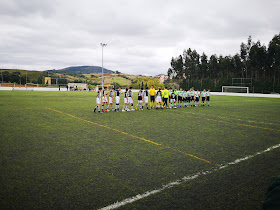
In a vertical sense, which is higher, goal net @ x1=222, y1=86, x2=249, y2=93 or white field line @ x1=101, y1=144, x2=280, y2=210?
goal net @ x1=222, y1=86, x2=249, y2=93

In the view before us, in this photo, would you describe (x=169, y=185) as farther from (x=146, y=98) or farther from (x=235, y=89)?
(x=235, y=89)

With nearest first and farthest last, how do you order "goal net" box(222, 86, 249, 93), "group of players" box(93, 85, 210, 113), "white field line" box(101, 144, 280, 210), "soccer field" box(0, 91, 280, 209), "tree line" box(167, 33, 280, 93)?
1. "white field line" box(101, 144, 280, 210)
2. "soccer field" box(0, 91, 280, 209)
3. "group of players" box(93, 85, 210, 113)
4. "goal net" box(222, 86, 249, 93)
5. "tree line" box(167, 33, 280, 93)

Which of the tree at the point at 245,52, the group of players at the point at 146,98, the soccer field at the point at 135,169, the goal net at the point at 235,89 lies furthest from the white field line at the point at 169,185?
the tree at the point at 245,52

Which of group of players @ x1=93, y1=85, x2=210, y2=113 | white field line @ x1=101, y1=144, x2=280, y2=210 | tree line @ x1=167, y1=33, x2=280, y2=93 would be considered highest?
tree line @ x1=167, y1=33, x2=280, y2=93

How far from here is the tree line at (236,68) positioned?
189 ft

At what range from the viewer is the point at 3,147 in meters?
5.93

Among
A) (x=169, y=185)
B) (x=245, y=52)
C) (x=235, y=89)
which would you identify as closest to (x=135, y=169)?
(x=169, y=185)

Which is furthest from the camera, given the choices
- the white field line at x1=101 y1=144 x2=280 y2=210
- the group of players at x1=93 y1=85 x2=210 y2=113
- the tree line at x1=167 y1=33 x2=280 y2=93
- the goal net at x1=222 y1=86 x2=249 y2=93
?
the tree line at x1=167 y1=33 x2=280 y2=93

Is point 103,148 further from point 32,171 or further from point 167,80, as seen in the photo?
point 167,80

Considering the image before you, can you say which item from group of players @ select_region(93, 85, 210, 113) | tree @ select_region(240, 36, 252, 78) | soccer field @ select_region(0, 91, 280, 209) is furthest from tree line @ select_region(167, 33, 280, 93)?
soccer field @ select_region(0, 91, 280, 209)

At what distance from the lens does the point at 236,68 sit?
76.9 m

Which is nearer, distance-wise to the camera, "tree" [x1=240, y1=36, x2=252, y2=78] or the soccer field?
the soccer field

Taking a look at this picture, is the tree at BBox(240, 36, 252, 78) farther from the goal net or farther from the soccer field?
the soccer field

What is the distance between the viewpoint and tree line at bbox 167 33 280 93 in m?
57.7
